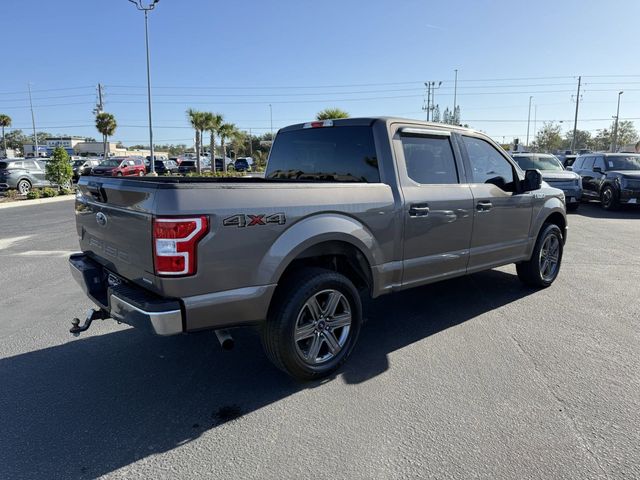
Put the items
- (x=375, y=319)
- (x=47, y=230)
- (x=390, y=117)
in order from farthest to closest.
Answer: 1. (x=47, y=230)
2. (x=375, y=319)
3. (x=390, y=117)

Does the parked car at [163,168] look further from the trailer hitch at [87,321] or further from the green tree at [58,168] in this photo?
the trailer hitch at [87,321]

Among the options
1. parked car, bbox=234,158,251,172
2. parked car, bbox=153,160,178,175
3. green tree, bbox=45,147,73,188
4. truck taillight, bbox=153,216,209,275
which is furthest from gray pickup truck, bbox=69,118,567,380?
parked car, bbox=234,158,251,172

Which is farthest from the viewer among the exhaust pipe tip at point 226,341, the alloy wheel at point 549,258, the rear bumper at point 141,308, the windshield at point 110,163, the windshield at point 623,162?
the windshield at point 110,163

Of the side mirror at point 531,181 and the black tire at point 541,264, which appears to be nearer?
the side mirror at point 531,181

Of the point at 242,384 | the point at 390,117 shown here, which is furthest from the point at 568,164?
the point at 242,384

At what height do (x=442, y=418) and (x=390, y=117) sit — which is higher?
(x=390, y=117)

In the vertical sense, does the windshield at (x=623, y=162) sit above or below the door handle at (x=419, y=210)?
above

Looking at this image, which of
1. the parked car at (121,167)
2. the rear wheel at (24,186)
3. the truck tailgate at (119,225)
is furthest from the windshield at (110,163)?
the truck tailgate at (119,225)

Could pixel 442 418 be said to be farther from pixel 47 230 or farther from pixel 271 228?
pixel 47 230

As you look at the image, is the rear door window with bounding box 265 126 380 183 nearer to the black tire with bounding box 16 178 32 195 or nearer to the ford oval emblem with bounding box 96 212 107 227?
the ford oval emblem with bounding box 96 212 107 227

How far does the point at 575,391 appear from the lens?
3.36 metres

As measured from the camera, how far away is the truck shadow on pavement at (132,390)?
266cm

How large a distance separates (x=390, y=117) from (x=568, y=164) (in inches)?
809

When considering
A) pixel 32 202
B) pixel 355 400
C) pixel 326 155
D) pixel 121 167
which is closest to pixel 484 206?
pixel 326 155
